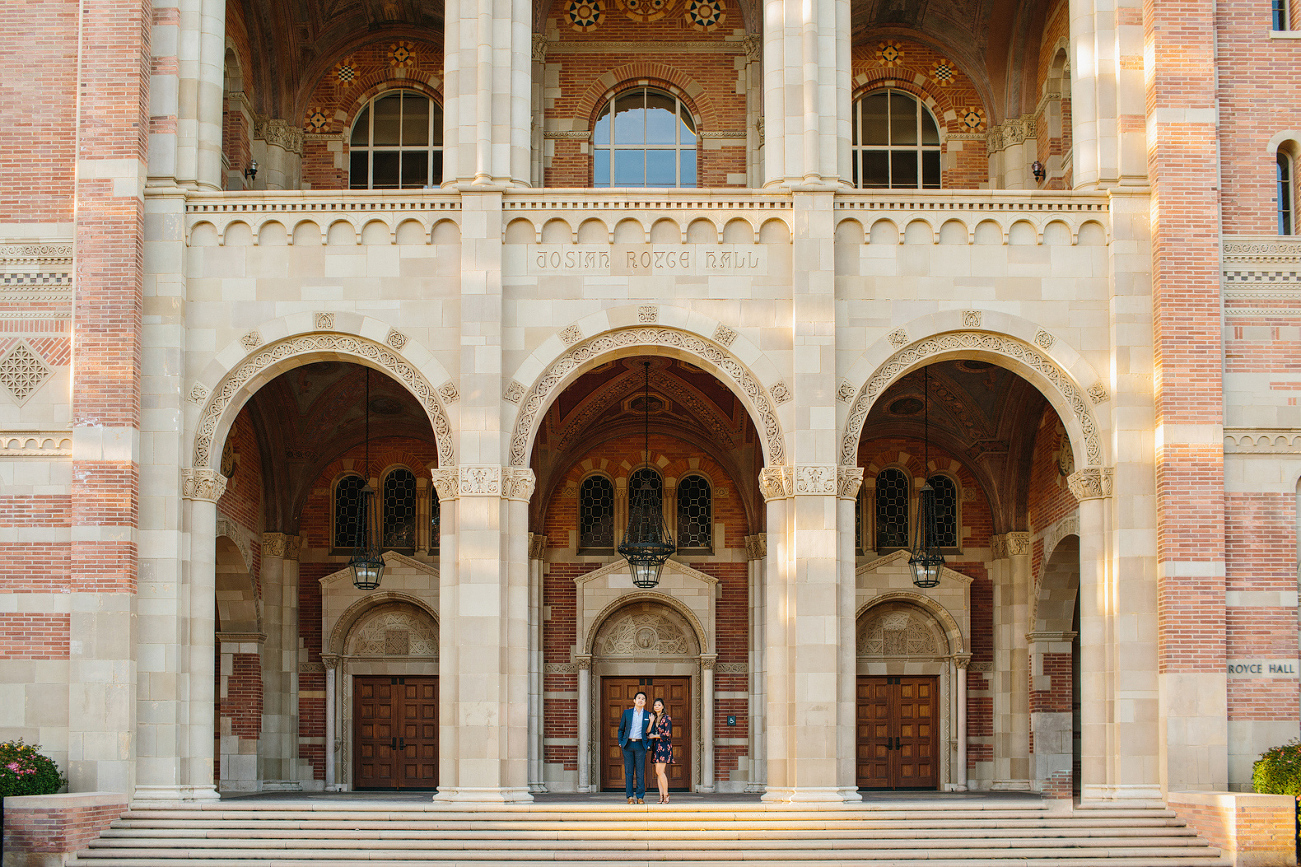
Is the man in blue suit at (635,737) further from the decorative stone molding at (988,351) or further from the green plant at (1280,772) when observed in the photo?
the green plant at (1280,772)

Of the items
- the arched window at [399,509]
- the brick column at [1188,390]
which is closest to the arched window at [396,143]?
the arched window at [399,509]

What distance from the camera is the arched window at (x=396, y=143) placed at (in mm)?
25062

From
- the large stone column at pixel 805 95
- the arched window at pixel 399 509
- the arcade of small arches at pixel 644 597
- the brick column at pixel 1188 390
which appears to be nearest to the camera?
the brick column at pixel 1188 390

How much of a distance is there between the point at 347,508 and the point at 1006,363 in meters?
11.3

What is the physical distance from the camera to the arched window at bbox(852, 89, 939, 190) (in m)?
25.0

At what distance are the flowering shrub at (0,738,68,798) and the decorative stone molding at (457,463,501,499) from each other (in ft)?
19.0

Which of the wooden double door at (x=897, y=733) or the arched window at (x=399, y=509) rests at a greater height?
the arched window at (x=399, y=509)

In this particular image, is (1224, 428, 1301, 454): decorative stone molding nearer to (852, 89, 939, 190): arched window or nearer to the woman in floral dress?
(852, 89, 939, 190): arched window

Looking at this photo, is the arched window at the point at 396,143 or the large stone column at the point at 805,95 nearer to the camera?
the large stone column at the point at 805,95

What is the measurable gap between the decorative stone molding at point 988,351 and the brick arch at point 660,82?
21.6 ft

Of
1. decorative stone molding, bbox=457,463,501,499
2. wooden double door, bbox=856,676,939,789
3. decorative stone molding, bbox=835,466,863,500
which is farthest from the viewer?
wooden double door, bbox=856,676,939,789

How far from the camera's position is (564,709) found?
24625 mm

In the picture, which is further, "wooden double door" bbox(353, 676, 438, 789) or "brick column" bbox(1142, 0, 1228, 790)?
"wooden double door" bbox(353, 676, 438, 789)

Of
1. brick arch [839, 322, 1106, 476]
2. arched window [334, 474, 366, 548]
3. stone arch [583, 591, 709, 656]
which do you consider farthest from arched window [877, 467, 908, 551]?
arched window [334, 474, 366, 548]
